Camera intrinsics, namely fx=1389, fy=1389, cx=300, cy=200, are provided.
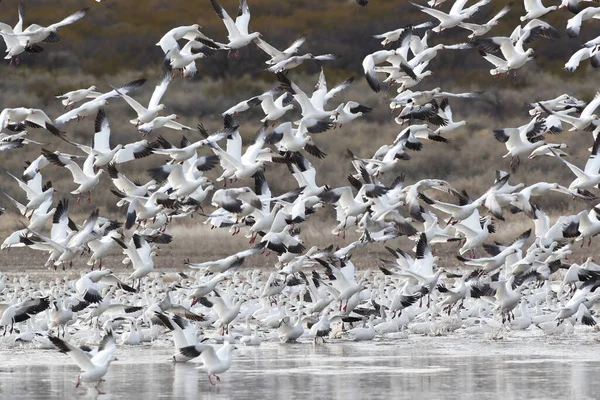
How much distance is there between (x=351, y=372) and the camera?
14.7 meters

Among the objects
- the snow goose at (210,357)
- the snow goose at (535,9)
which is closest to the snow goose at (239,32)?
the snow goose at (535,9)

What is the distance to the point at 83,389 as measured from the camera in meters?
13.5

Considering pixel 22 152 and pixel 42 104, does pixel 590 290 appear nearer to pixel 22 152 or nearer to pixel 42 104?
pixel 22 152

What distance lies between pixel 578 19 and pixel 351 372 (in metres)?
6.22

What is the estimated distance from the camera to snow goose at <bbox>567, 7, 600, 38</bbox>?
17.9 m

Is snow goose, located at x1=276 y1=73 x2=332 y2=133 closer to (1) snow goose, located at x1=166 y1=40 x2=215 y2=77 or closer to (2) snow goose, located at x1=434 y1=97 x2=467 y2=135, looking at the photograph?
(1) snow goose, located at x1=166 y1=40 x2=215 y2=77

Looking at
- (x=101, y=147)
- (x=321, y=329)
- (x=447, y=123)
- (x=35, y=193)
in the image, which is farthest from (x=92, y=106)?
(x=447, y=123)

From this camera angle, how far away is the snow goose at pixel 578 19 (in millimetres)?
17891

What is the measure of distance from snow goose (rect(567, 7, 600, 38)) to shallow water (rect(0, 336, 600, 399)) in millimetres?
3944

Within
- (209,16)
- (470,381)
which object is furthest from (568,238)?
(209,16)

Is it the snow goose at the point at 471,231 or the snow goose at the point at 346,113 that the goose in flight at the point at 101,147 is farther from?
the snow goose at the point at 471,231

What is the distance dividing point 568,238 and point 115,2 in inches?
1282

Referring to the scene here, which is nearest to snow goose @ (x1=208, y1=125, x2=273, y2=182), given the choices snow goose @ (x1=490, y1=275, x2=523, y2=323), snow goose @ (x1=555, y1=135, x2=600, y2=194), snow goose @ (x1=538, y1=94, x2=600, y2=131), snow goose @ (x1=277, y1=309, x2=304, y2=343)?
snow goose @ (x1=277, y1=309, x2=304, y2=343)

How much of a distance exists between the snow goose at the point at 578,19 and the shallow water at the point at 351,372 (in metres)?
3.94
